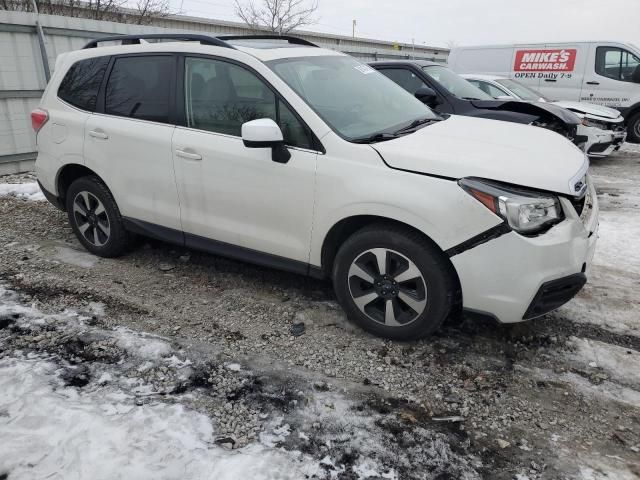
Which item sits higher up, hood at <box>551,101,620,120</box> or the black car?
the black car

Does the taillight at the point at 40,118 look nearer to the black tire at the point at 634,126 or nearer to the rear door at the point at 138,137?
the rear door at the point at 138,137

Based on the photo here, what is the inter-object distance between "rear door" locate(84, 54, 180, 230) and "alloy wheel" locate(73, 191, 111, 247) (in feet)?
0.96

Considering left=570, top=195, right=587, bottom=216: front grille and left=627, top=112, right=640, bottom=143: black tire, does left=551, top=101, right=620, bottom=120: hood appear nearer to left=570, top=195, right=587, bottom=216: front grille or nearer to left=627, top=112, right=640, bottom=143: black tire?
left=627, top=112, right=640, bottom=143: black tire

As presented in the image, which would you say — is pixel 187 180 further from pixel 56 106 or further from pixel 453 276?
pixel 453 276

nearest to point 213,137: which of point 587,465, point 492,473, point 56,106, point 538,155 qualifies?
point 56,106

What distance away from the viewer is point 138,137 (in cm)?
386

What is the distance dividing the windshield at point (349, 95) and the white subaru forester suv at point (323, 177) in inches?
0.6

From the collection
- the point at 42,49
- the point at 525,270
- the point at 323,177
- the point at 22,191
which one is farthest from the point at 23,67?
the point at 525,270

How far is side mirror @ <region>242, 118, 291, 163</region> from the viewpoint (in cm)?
303

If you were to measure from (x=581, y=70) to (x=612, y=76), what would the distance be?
2.18ft

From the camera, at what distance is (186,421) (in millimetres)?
2512

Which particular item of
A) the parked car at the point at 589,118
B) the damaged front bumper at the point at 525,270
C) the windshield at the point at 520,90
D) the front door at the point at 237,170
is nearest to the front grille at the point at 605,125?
the parked car at the point at 589,118

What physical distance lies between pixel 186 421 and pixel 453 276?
5.57ft

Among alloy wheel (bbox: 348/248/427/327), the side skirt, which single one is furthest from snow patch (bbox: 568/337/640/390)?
the side skirt
